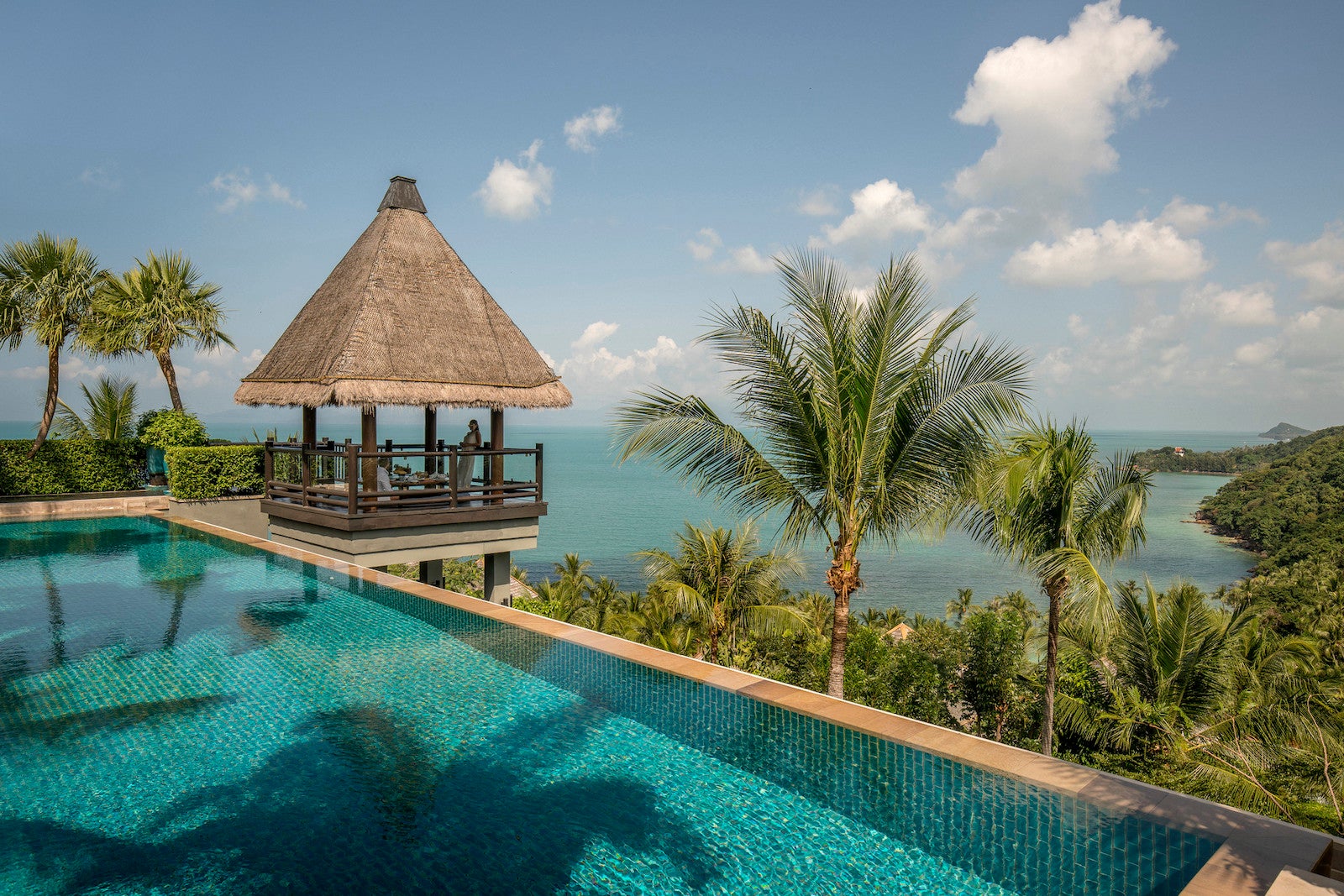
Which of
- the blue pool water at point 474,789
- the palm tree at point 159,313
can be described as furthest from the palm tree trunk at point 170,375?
the blue pool water at point 474,789

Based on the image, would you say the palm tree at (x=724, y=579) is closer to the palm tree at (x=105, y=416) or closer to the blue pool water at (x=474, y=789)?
the blue pool water at (x=474, y=789)

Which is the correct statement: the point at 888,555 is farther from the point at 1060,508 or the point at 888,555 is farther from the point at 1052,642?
the point at 1060,508

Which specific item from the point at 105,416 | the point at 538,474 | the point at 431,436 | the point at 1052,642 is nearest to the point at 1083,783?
the point at 1052,642

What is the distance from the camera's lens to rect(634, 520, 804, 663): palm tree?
62.2 feet

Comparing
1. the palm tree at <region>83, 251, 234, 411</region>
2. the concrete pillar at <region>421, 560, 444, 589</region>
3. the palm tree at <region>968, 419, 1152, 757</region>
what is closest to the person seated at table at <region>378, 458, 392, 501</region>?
the concrete pillar at <region>421, 560, 444, 589</region>

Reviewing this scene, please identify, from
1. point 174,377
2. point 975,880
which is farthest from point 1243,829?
point 174,377

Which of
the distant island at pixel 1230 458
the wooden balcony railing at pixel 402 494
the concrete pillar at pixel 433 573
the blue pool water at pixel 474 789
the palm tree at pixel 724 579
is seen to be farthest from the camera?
the distant island at pixel 1230 458

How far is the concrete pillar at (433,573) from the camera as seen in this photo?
1184cm

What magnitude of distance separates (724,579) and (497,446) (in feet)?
31.1

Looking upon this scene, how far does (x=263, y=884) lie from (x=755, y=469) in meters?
5.14

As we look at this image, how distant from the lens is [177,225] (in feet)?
73.3

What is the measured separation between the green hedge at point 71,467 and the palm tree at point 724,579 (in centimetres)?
1252

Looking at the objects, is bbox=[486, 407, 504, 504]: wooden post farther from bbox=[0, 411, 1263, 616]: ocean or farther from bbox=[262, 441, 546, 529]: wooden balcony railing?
bbox=[0, 411, 1263, 616]: ocean

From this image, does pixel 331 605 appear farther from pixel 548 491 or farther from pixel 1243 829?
pixel 548 491
